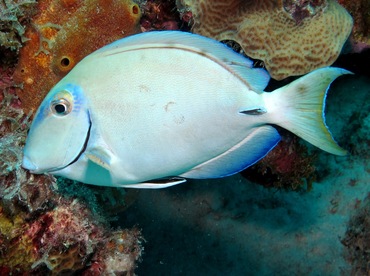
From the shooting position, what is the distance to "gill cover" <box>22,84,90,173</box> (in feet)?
5.34

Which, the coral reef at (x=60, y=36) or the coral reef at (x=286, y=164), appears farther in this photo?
the coral reef at (x=286, y=164)

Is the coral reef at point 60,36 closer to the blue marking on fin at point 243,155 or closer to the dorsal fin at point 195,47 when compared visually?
the dorsal fin at point 195,47

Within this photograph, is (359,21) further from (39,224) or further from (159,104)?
(39,224)

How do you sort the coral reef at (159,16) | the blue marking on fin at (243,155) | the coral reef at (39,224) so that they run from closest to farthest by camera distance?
the blue marking on fin at (243,155) < the coral reef at (39,224) < the coral reef at (159,16)

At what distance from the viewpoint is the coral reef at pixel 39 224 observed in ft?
7.43

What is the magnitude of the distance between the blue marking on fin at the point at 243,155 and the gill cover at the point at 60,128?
0.64m

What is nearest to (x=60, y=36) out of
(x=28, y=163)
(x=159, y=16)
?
(x=159, y=16)

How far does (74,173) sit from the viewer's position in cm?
176

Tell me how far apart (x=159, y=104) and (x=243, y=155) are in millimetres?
560

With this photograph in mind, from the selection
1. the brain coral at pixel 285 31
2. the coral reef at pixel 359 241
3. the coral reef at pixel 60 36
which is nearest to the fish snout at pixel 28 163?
the coral reef at pixel 60 36

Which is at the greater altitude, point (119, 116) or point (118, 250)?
point (119, 116)

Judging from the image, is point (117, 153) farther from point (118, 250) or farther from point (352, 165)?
point (352, 165)

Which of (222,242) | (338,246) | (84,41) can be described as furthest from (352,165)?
(84,41)

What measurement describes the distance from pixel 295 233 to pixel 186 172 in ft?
12.9
